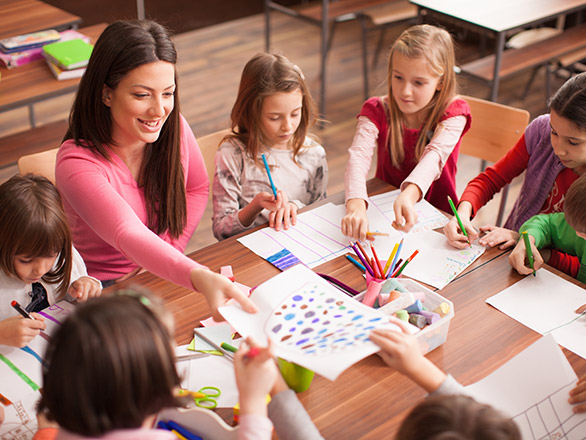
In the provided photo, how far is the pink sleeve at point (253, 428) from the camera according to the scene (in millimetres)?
848

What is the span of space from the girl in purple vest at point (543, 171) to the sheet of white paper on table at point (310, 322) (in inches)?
19.4

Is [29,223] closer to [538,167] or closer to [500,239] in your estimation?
[500,239]

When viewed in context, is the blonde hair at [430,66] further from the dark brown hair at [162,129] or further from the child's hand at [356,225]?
the dark brown hair at [162,129]

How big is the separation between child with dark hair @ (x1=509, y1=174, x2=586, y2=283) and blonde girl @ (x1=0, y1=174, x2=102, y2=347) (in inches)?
38.4

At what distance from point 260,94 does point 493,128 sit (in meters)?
0.89

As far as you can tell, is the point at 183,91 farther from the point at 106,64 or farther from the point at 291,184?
the point at 106,64

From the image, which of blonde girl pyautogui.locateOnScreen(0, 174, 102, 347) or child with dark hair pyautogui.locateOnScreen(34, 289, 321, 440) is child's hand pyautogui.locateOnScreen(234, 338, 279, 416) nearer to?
child with dark hair pyautogui.locateOnScreen(34, 289, 321, 440)

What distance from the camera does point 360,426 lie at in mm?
1029

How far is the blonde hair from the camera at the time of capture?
1.75 m

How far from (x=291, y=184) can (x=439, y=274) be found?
0.66 metres

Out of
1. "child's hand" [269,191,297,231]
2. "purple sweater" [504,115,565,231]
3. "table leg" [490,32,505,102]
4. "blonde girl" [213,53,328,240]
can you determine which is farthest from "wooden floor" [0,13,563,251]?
"child's hand" [269,191,297,231]

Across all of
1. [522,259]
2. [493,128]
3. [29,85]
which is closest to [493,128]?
[493,128]

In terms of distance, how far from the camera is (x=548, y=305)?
1311mm

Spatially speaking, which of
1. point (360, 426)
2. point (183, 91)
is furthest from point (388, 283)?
point (183, 91)
